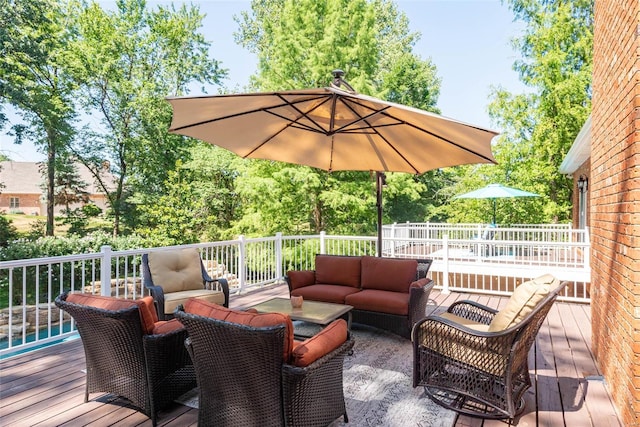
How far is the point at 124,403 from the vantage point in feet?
10.1

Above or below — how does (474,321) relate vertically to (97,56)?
below

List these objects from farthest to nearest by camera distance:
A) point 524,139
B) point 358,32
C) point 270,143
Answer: point 524,139 < point 358,32 < point 270,143

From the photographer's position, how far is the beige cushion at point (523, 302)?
2.87 meters

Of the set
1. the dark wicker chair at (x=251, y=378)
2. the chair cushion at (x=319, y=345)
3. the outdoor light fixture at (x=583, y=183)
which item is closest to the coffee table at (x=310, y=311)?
the chair cushion at (x=319, y=345)

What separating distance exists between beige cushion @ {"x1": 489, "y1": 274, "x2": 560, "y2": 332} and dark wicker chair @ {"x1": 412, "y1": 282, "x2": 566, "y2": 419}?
39mm

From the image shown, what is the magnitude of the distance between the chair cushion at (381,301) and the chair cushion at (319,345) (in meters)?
1.99

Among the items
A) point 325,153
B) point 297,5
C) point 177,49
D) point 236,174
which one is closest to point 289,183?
point 236,174

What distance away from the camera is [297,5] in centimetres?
1277

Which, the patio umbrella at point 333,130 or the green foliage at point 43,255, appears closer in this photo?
the patio umbrella at point 333,130

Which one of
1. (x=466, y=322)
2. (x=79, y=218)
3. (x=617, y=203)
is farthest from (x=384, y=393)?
(x=79, y=218)

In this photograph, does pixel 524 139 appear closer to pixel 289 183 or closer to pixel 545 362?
pixel 289 183

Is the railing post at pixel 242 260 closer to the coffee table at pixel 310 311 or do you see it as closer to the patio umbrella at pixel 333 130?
the patio umbrella at pixel 333 130

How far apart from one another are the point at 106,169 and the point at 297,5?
32.1 ft

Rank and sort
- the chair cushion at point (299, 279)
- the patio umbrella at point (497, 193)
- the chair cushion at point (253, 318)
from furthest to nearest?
the patio umbrella at point (497, 193)
the chair cushion at point (299, 279)
the chair cushion at point (253, 318)
